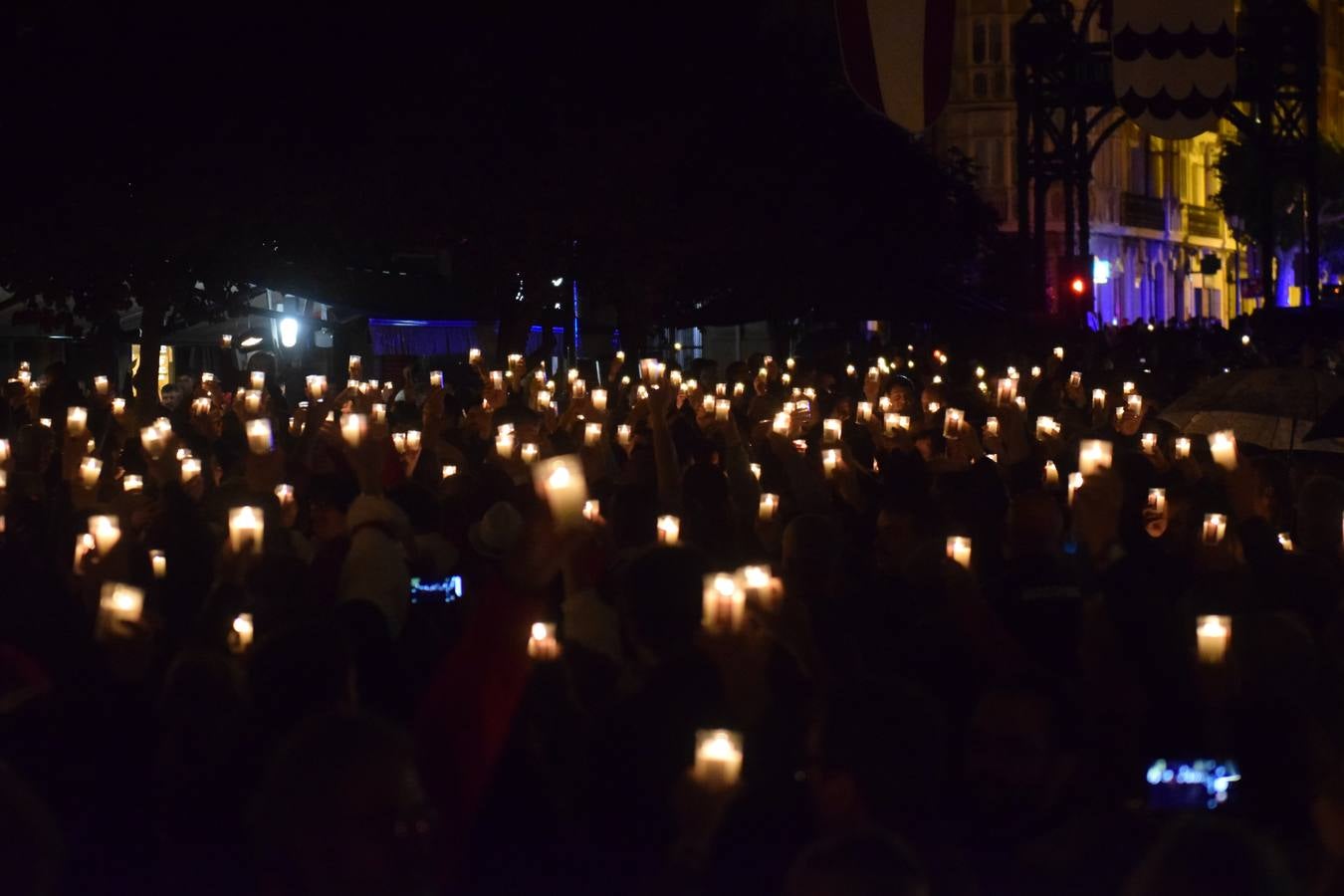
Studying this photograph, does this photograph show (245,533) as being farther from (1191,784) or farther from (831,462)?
(831,462)

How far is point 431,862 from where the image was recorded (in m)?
3.80

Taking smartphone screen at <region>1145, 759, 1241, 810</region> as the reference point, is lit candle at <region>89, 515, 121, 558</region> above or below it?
above

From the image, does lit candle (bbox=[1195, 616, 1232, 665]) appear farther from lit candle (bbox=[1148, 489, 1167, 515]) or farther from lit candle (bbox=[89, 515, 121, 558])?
lit candle (bbox=[89, 515, 121, 558])

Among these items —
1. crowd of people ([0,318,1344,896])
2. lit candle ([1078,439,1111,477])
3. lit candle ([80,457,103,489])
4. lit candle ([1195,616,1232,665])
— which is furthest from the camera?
lit candle ([80,457,103,489])

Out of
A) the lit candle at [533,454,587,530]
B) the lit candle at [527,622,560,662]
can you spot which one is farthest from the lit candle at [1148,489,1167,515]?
the lit candle at [527,622,560,662]

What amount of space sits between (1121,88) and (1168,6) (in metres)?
2.01

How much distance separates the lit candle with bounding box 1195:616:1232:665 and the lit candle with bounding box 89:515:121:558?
3710mm

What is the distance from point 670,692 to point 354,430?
365 centimetres

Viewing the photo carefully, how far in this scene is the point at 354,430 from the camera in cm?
835

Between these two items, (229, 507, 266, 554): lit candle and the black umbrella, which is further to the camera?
the black umbrella

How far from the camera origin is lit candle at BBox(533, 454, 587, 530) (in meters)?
5.75

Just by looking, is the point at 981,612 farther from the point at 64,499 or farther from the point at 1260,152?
the point at 1260,152

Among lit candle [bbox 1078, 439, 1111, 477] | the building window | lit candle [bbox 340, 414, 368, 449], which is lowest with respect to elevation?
lit candle [bbox 1078, 439, 1111, 477]

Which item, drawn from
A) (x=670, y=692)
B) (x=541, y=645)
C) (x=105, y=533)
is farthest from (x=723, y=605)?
(x=105, y=533)
